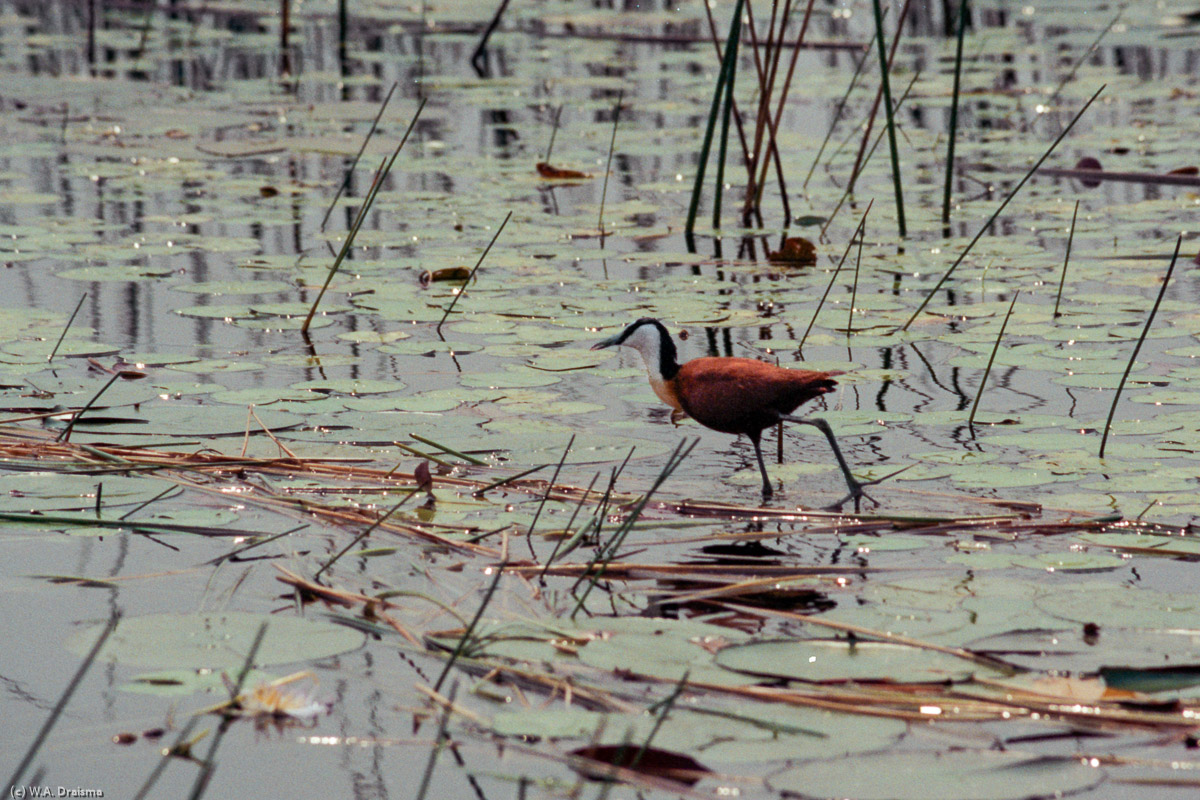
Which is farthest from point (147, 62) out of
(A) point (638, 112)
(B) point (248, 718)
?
(B) point (248, 718)

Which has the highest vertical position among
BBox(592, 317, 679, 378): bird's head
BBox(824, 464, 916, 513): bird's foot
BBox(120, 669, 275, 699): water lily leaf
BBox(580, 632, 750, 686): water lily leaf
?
BBox(592, 317, 679, 378): bird's head

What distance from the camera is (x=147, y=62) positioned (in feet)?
38.2

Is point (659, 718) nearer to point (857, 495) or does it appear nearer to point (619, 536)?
point (619, 536)

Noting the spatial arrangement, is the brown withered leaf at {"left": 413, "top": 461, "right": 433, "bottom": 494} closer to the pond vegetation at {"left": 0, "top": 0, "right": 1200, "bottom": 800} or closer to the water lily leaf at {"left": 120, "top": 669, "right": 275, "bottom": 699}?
the pond vegetation at {"left": 0, "top": 0, "right": 1200, "bottom": 800}

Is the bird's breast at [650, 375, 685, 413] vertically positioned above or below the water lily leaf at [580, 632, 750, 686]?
above

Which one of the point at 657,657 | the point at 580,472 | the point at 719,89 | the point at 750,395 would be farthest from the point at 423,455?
the point at 719,89

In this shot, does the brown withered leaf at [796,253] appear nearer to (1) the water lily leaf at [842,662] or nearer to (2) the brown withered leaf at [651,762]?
(1) the water lily leaf at [842,662]

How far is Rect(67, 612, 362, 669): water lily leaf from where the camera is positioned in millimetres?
2725

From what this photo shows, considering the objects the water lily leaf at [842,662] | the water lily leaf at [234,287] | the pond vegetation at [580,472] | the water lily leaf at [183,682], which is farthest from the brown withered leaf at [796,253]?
the water lily leaf at [183,682]

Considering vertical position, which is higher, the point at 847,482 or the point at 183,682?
the point at 847,482

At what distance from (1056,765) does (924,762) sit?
0.20 metres

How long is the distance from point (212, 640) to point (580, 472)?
1316 millimetres

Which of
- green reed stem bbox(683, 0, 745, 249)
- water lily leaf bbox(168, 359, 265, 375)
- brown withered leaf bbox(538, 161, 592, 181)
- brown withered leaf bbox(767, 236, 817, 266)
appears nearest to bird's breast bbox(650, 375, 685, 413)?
water lily leaf bbox(168, 359, 265, 375)

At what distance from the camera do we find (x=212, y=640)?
2.81m
